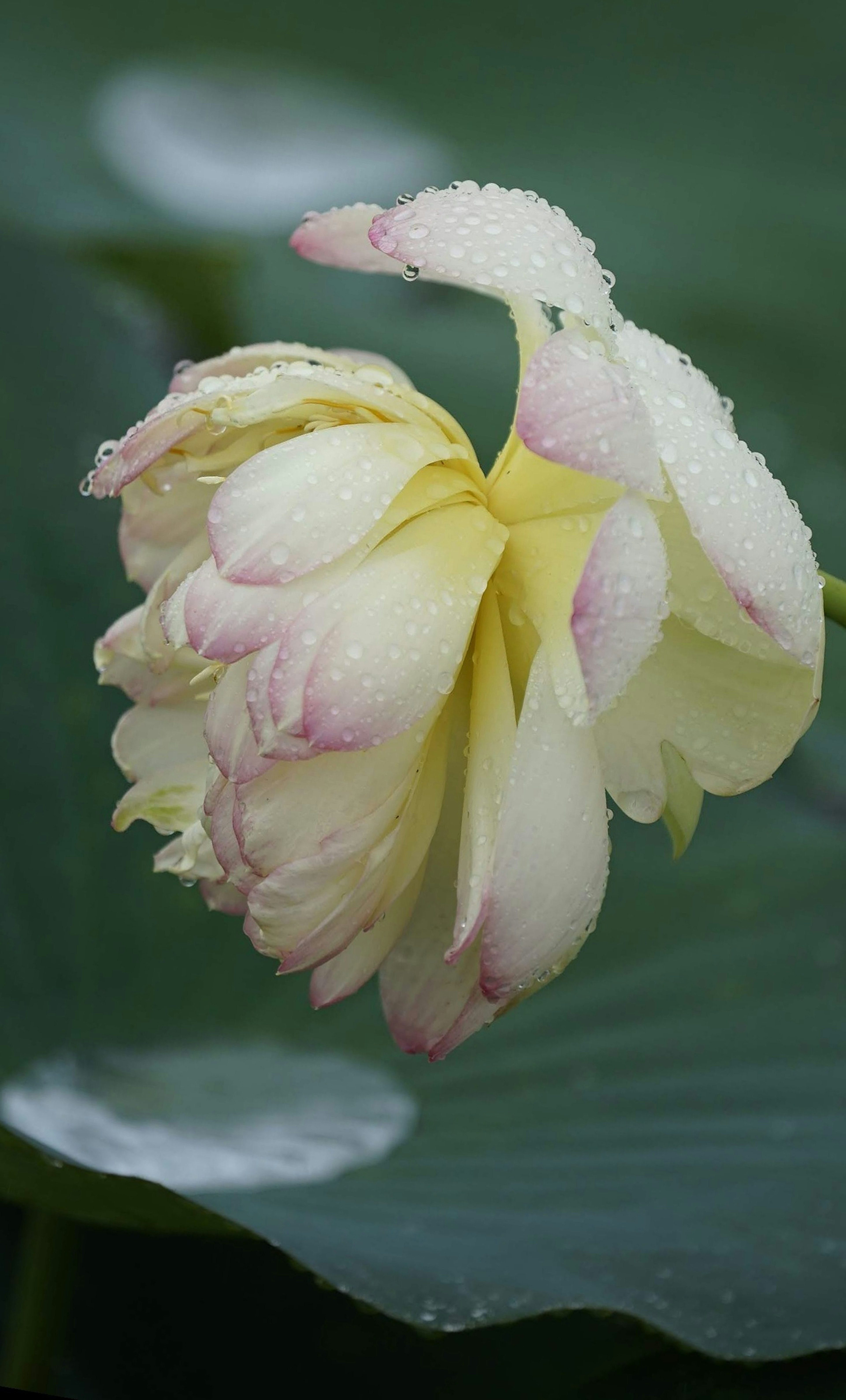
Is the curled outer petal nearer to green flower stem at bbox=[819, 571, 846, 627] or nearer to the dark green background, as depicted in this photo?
green flower stem at bbox=[819, 571, 846, 627]

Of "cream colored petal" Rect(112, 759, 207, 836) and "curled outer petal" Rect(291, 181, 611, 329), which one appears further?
"cream colored petal" Rect(112, 759, 207, 836)

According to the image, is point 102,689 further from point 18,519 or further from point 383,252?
point 383,252

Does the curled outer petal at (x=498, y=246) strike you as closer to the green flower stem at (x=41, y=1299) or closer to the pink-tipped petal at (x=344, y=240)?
the pink-tipped petal at (x=344, y=240)

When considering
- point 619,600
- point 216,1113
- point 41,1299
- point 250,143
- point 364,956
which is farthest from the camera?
point 250,143

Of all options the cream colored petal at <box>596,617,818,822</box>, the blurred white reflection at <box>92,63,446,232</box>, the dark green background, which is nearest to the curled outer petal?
the cream colored petal at <box>596,617,818,822</box>

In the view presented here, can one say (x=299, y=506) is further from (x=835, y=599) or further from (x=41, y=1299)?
(x=41, y=1299)

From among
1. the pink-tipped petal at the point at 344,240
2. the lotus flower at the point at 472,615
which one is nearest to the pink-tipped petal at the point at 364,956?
the lotus flower at the point at 472,615

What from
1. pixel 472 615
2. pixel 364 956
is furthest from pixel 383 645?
pixel 364 956
